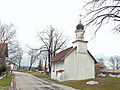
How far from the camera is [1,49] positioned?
22203 mm

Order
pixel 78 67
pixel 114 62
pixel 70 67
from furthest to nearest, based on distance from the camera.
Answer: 1. pixel 114 62
2. pixel 78 67
3. pixel 70 67

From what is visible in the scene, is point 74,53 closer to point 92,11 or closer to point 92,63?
point 92,63

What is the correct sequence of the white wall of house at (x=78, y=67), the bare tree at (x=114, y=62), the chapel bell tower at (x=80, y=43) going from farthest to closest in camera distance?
the bare tree at (x=114, y=62), the chapel bell tower at (x=80, y=43), the white wall of house at (x=78, y=67)

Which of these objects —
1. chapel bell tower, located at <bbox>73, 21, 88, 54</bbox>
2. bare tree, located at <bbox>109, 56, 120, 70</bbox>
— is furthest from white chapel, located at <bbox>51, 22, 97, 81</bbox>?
bare tree, located at <bbox>109, 56, 120, 70</bbox>

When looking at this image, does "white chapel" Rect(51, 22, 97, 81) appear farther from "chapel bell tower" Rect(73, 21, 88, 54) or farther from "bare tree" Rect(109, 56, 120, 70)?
"bare tree" Rect(109, 56, 120, 70)

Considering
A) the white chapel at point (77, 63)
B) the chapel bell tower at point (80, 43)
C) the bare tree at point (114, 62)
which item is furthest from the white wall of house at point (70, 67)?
the bare tree at point (114, 62)

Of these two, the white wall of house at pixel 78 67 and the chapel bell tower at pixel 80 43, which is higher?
the chapel bell tower at pixel 80 43

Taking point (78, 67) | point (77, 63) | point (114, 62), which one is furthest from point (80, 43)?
point (114, 62)

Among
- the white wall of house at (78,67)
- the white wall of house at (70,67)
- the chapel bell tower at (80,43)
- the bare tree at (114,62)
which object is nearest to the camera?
the white wall of house at (70,67)

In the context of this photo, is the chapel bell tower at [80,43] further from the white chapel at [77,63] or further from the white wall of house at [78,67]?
the white wall of house at [78,67]

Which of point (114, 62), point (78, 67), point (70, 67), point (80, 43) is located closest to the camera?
point (70, 67)

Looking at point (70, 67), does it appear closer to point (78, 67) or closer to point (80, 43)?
point (78, 67)

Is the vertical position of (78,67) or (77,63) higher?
(77,63)

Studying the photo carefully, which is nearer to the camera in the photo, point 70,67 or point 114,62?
point 70,67
